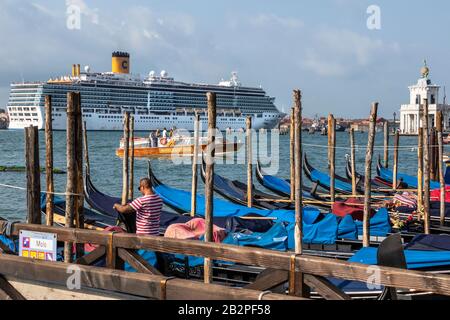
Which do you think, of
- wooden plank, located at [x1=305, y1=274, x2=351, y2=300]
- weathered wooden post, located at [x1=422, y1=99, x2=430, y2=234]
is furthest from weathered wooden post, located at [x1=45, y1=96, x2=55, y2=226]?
weathered wooden post, located at [x1=422, y1=99, x2=430, y2=234]

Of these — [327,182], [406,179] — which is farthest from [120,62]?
[327,182]

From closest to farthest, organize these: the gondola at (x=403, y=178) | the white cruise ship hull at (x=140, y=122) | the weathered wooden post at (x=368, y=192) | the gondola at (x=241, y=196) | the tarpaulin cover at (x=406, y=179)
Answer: the weathered wooden post at (x=368, y=192) < the gondola at (x=241, y=196) < the tarpaulin cover at (x=406, y=179) < the gondola at (x=403, y=178) < the white cruise ship hull at (x=140, y=122)

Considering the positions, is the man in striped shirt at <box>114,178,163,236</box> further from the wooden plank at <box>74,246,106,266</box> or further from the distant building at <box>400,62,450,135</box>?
the distant building at <box>400,62,450,135</box>

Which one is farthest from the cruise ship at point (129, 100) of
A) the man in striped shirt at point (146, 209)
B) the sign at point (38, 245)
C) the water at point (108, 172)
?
the sign at point (38, 245)

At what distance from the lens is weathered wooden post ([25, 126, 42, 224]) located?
627cm

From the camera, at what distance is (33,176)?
20.7 ft

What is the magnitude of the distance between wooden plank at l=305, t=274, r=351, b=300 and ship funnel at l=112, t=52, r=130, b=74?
6203 centimetres

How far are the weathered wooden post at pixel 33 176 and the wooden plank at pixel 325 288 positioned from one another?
11.9ft

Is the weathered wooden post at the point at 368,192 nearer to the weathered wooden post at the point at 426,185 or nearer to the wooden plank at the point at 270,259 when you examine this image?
the weathered wooden post at the point at 426,185

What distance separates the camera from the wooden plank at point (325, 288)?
3188mm
